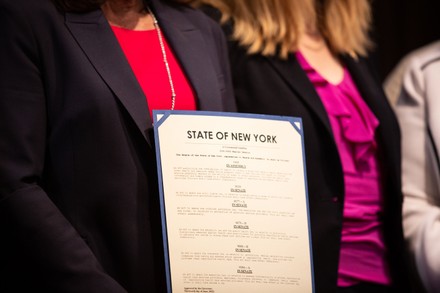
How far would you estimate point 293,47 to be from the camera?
7.04 feet

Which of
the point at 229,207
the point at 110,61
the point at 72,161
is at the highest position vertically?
the point at 110,61

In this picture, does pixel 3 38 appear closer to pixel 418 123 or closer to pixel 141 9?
pixel 141 9

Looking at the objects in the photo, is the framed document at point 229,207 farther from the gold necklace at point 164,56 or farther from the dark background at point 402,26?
the dark background at point 402,26

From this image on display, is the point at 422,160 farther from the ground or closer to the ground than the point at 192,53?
closer to the ground

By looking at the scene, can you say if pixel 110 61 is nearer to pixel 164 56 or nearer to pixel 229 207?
pixel 164 56

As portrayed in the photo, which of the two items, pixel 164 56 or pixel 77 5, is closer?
pixel 77 5

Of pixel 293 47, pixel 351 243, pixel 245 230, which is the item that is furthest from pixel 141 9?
pixel 351 243

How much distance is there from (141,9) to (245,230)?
636 mm

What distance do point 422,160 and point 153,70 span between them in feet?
3.07

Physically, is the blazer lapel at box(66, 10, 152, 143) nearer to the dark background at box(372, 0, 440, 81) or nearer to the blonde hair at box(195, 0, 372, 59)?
the blonde hair at box(195, 0, 372, 59)

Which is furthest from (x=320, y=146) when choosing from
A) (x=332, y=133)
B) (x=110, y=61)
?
(x=110, y=61)

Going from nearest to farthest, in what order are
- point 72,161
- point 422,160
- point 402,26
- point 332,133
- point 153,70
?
point 72,161
point 153,70
point 332,133
point 422,160
point 402,26

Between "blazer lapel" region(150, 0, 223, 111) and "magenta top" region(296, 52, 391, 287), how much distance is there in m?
0.38

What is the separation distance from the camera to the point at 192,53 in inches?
73.6
